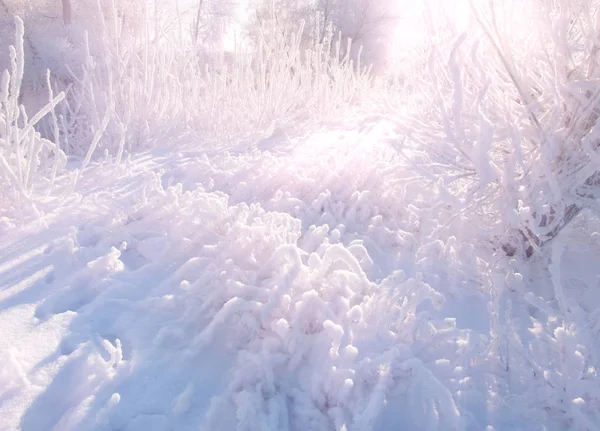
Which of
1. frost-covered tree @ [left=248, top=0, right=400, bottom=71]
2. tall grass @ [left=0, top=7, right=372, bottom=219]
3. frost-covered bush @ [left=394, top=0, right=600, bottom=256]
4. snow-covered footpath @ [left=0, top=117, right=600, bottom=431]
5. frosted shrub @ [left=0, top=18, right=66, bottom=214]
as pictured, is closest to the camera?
snow-covered footpath @ [left=0, top=117, right=600, bottom=431]

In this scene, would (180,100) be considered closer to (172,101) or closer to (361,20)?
(172,101)

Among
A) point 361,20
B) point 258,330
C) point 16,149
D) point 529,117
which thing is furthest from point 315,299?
point 361,20

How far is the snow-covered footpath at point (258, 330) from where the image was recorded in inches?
45.9

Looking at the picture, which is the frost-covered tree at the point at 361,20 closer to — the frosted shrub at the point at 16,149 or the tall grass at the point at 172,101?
the tall grass at the point at 172,101

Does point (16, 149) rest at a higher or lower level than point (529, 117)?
lower

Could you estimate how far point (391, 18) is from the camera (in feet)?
49.9

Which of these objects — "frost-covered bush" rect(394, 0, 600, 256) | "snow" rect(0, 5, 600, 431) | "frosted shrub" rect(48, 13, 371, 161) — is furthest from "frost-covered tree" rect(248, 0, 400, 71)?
"frost-covered bush" rect(394, 0, 600, 256)

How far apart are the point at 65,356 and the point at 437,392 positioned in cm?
110

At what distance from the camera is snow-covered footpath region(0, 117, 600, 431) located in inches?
45.9

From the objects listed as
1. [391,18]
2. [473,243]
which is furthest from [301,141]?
[391,18]

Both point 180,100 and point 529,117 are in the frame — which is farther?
point 180,100

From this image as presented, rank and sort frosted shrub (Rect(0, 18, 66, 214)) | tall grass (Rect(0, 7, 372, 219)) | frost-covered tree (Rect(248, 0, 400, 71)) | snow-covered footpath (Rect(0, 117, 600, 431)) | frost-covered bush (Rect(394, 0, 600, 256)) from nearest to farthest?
snow-covered footpath (Rect(0, 117, 600, 431)), frost-covered bush (Rect(394, 0, 600, 256)), frosted shrub (Rect(0, 18, 66, 214)), tall grass (Rect(0, 7, 372, 219)), frost-covered tree (Rect(248, 0, 400, 71))

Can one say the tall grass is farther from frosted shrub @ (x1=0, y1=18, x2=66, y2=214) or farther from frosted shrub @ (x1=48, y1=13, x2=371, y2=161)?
frosted shrub @ (x1=0, y1=18, x2=66, y2=214)

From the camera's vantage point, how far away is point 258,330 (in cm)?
143
